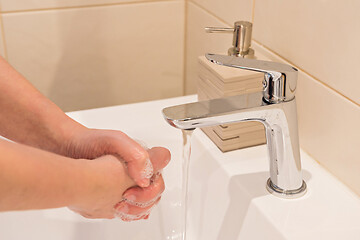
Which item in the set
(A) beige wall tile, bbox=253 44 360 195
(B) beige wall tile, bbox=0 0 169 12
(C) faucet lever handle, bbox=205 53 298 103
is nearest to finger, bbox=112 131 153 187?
(C) faucet lever handle, bbox=205 53 298 103

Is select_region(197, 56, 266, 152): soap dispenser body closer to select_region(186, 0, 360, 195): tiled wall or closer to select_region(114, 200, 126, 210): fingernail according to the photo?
select_region(186, 0, 360, 195): tiled wall

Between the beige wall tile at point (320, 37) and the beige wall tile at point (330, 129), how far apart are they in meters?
0.02

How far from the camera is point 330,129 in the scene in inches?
22.5

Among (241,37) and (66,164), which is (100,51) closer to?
(241,37)

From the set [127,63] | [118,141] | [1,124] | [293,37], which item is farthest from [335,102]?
[127,63]

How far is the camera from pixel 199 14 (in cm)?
91

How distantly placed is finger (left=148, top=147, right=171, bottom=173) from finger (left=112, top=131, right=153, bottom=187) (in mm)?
16

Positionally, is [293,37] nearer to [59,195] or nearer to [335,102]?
[335,102]

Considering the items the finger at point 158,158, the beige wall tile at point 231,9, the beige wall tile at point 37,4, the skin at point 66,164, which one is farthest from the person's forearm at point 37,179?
the beige wall tile at point 37,4

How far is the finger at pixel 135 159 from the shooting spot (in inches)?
19.5

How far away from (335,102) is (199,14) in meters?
0.43

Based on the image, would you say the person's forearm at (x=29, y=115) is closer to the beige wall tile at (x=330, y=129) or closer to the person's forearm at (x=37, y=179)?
the person's forearm at (x=37, y=179)

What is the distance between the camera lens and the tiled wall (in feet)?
1.72

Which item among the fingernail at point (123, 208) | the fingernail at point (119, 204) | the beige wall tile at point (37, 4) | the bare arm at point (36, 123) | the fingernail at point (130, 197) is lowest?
the fingernail at point (123, 208)
